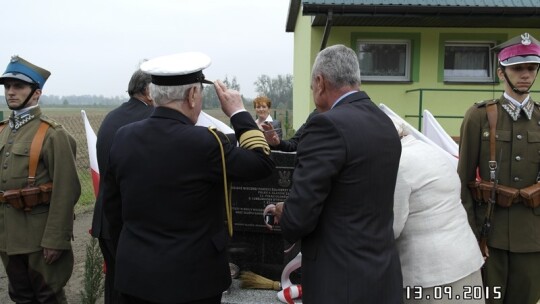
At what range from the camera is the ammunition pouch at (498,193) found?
294cm

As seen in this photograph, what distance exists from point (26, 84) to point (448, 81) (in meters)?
7.51

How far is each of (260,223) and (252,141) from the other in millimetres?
1407

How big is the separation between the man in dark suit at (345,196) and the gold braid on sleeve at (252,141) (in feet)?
0.65

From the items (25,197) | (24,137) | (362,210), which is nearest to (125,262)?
(362,210)

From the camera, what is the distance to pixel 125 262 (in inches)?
87.7

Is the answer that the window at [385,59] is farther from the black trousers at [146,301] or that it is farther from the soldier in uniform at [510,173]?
the black trousers at [146,301]

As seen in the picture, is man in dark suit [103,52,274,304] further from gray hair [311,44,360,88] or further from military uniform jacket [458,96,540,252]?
military uniform jacket [458,96,540,252]

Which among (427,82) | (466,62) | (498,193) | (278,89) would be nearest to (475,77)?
(466,62)

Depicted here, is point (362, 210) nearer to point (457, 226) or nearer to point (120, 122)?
point (457, 226)

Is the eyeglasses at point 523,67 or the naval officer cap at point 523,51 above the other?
the naval officer cap at point 523,51

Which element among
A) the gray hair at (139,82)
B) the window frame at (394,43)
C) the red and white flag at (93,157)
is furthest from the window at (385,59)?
the gray hair at (139,82)

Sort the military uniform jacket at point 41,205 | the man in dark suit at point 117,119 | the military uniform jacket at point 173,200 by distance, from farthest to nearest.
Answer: the military uniform jacket at point 41,205
the man in dark suit at point 117,119
the military uniform jacket at point 173,200

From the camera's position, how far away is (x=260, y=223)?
350 cm
